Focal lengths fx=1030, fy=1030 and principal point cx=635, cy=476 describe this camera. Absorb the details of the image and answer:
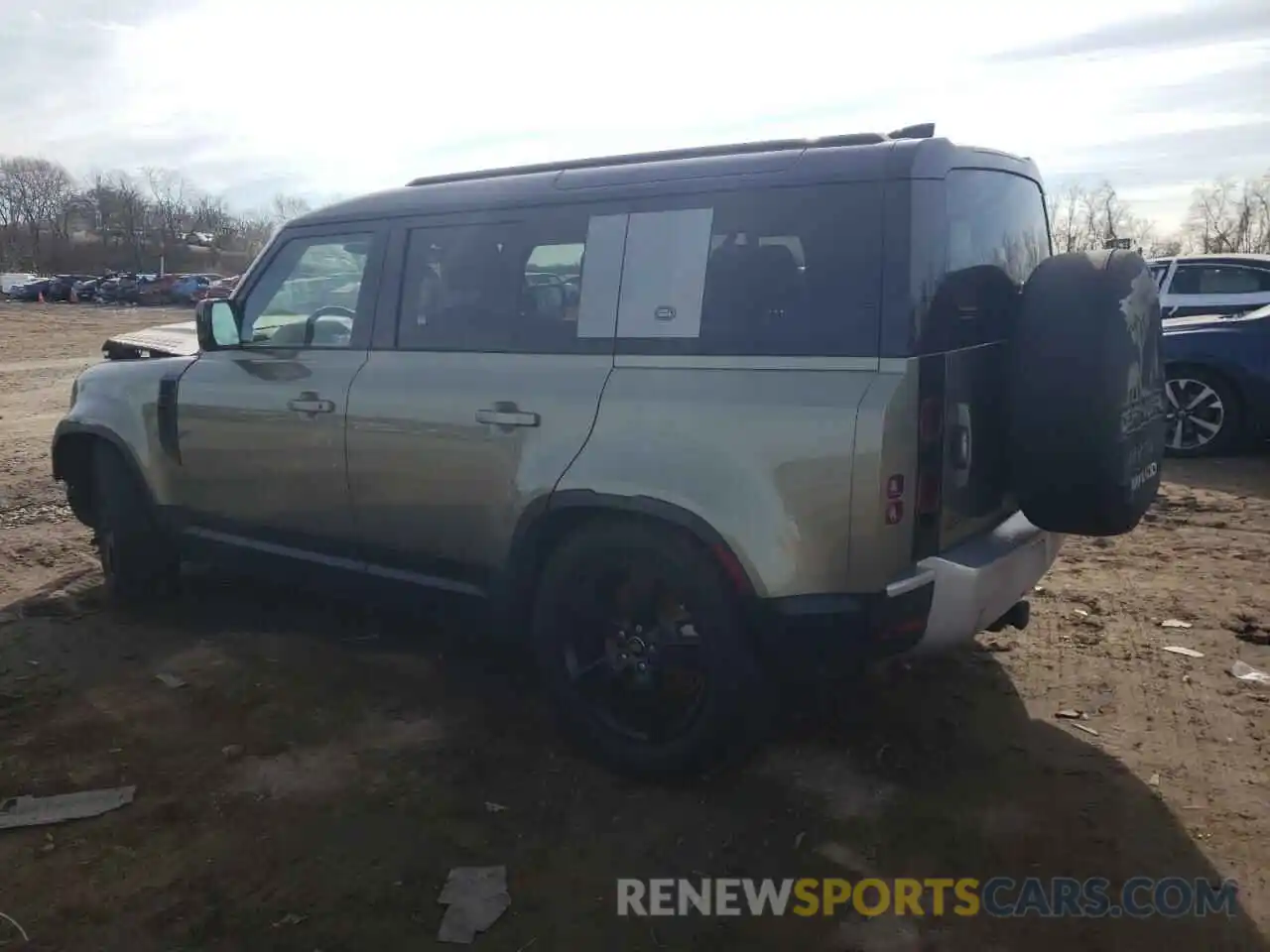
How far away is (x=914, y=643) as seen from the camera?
3.12 metres

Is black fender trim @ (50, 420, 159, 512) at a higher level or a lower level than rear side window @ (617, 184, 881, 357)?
lower

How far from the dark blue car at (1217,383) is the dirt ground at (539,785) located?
3.52m

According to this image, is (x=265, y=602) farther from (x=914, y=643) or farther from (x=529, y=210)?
(x=914, y=643)

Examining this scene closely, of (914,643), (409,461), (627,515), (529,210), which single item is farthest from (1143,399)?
(409,461)

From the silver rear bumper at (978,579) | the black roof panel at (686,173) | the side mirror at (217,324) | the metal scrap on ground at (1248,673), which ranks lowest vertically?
the metal scrap on ground at (1248,673)

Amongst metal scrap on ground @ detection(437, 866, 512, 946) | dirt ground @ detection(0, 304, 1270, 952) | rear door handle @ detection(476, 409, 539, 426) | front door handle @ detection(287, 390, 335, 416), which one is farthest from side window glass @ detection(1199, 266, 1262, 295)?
metal scrap on ground @ detection(437, 866, 512, 946)

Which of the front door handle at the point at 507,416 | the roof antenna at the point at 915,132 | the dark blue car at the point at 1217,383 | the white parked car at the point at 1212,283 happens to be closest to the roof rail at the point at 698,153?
the roof antenna at the point at 915,132

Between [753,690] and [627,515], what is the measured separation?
685mm

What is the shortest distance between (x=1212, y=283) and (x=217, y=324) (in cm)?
938

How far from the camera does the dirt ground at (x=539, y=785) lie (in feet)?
9.17

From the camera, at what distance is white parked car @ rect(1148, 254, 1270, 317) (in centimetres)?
983

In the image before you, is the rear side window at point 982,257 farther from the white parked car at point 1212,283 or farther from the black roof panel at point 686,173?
the white parked car at point 1212,283

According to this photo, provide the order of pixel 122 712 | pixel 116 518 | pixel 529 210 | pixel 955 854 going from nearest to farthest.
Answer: pixel 955 854 < pixel 529 210 < pixel 122 712 < pixel 116 518

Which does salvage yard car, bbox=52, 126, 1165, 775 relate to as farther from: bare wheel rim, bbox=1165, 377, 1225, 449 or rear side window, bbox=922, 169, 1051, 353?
bare wheel rim, bbox=1165, 377, 1225, 449
